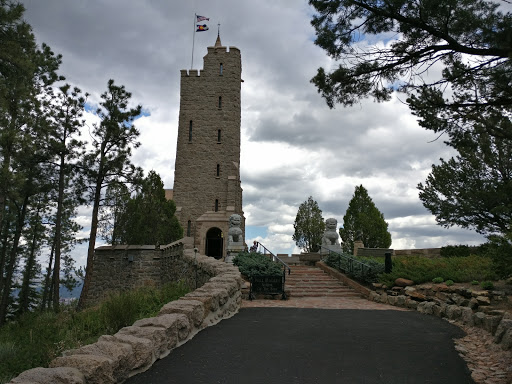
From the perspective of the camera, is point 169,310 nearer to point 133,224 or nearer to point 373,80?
point 373,80

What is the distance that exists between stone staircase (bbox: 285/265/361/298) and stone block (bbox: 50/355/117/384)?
10526 mm

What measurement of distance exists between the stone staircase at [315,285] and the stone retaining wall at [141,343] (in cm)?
529

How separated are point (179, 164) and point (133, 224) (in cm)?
822

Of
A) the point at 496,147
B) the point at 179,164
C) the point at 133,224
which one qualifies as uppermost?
the point at 179,164

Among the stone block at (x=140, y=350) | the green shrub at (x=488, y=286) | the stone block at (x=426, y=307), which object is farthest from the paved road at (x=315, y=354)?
the green shrub at (x=488, y=286)

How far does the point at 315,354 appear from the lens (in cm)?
577

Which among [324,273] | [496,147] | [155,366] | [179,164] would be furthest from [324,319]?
[179,164]

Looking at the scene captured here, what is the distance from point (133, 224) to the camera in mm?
26203

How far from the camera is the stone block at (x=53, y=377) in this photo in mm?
3316

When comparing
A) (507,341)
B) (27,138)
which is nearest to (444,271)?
(507,341)

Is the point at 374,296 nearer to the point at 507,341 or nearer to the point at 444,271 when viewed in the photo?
the point at 444,271

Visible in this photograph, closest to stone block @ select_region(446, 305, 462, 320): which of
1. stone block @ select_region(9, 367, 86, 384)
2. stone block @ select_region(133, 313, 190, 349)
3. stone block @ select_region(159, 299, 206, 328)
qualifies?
stone block @ select_region(159, 299, 206, 328)

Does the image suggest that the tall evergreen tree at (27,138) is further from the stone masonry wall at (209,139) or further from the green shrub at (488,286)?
the green shrub at (488,286)

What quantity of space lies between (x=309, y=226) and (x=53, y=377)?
3775cm
